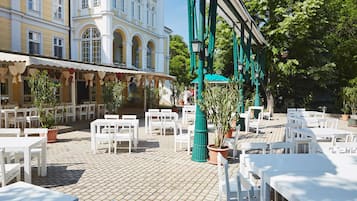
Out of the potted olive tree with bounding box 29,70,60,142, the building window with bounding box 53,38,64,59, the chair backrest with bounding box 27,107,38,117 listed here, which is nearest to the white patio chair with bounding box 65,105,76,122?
the chair backrest with bounding box 27,107,38,117

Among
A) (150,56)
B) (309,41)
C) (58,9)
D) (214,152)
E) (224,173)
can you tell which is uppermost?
(58,9)

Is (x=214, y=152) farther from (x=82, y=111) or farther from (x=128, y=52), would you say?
(x=128, y=52)

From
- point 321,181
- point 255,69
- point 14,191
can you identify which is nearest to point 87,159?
point 14,191

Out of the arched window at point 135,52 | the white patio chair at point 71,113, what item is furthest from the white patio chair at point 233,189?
the arched window at point 135,52

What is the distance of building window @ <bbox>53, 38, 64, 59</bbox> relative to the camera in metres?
19.5

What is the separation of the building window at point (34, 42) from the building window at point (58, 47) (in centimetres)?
153

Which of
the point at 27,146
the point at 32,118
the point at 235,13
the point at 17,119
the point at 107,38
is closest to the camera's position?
the point at 27,146

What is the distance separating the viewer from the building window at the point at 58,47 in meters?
19.5

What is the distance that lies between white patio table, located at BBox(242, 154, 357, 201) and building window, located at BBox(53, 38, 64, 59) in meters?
18.5

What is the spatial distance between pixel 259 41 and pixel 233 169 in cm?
1177

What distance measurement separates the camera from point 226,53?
21.3m

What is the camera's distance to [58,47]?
65.3ft

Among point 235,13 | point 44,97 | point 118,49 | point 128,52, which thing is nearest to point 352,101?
point 235,13

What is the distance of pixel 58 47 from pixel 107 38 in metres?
3.46
